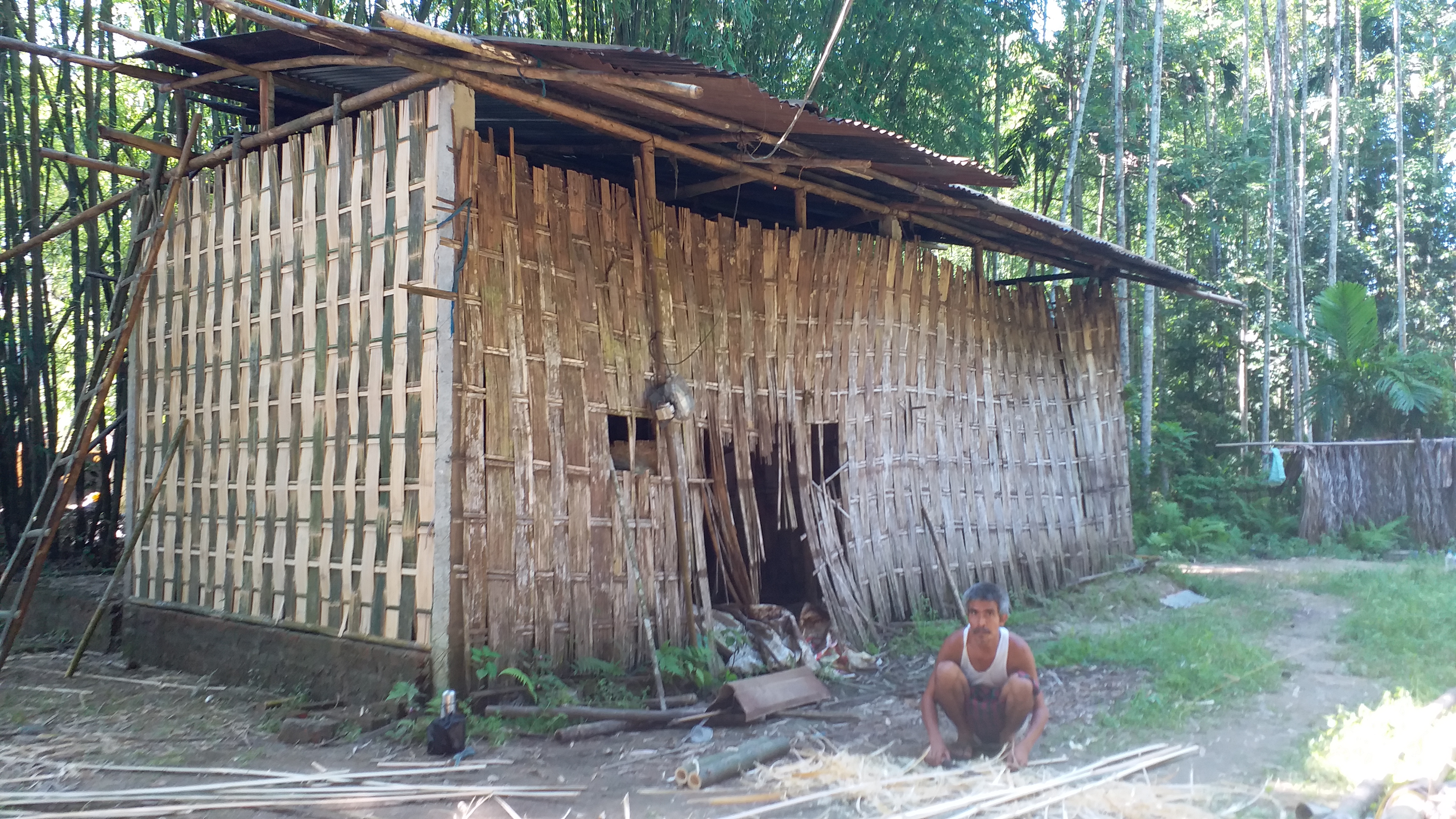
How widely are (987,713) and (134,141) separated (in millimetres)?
6685

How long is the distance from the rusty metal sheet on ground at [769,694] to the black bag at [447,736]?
141 centimetres

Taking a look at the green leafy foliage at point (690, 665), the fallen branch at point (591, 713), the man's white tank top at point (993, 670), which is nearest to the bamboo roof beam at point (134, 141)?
the fallen branch at point (591, 713)

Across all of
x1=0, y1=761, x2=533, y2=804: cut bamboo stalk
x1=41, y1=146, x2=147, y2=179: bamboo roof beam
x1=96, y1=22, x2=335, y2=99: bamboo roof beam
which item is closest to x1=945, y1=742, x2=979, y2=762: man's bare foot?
x1=0, y1=761, x2=533, y2=804: cut bamboo stalk

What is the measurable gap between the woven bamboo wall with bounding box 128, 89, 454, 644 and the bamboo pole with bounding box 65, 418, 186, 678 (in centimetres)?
9

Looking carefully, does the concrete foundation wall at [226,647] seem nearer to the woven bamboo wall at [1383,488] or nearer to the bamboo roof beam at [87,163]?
the bamboo roof beam at [87,163]

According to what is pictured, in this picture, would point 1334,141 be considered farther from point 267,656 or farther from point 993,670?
point 267,656

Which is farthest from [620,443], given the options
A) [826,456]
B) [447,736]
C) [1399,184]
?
[1399,184]

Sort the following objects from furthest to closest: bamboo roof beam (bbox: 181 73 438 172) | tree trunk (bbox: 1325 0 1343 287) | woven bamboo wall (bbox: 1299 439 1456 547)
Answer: tree trunk (bbox: 1325 0 1343 287) → woven bamboo wall (bbox: 1299 439 1456 547) → bamboo roof beam (bbox: 181 73 438 172)

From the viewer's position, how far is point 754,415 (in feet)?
Result: 23.2

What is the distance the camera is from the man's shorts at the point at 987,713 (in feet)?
14.7

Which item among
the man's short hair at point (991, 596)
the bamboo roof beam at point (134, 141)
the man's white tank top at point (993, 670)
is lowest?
the man's white tank top at point (993, 670)

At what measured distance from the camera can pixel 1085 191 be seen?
836 inches

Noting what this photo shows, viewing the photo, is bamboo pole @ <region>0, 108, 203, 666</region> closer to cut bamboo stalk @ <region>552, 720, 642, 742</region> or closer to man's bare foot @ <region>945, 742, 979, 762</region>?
cut bamboo stalk @ <region>552, 720, 642, 742</region>

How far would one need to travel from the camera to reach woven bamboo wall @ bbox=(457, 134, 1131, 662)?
18.5ft
